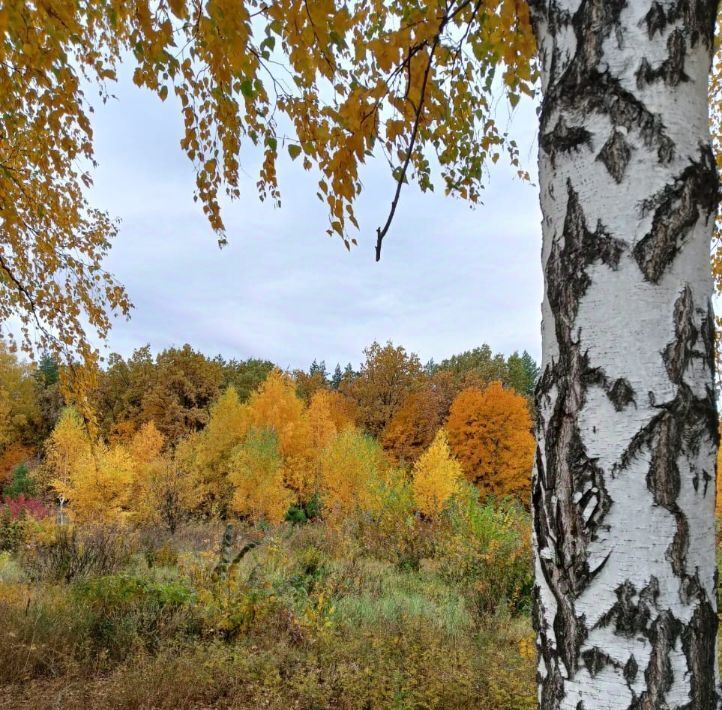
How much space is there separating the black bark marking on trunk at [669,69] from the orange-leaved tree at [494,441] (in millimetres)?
22928

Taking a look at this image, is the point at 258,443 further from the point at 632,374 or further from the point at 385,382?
the point at 632,374

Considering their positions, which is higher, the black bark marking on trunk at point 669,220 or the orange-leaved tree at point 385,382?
the orange-leaved tree at point 385,382

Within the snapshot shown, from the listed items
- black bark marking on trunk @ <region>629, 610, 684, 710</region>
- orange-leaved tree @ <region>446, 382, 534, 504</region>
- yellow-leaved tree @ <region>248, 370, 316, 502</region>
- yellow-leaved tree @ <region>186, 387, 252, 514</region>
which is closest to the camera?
black bark marking on trunk @ <region>629, 610, 684, 710</region>

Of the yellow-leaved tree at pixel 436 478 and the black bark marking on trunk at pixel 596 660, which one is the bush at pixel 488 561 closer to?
the yellow-leaved tree at pixel 436 478

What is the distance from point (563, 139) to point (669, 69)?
0.19m

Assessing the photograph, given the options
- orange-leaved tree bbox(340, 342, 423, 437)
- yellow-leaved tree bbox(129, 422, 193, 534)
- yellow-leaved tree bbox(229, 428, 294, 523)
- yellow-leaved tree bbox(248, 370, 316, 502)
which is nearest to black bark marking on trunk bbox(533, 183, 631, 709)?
yellow-leaved tree bbox(129, 422, 193, 534)

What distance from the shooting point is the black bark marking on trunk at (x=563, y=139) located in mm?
915

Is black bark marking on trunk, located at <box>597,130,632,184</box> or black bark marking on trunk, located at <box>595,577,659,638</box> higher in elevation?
black bark marking on trunk, located at <box>597,130,632,184</box>

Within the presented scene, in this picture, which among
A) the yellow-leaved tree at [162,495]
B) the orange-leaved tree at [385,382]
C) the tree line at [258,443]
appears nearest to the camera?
the yellow-leaved tree at [162,495]

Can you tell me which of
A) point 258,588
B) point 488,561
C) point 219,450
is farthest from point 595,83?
point 219,450

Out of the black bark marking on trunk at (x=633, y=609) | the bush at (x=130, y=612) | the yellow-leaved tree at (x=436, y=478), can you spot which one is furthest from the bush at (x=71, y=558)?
the yellow-leaved tree at (x=436, y=478)

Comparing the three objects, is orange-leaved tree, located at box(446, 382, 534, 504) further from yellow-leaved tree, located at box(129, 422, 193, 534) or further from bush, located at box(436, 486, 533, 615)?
bush, located at box(436, 486, 533, 615)

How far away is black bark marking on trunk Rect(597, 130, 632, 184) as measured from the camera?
34.6 inches

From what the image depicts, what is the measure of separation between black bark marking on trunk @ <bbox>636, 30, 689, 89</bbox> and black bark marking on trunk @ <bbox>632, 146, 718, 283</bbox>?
0.51 feet
